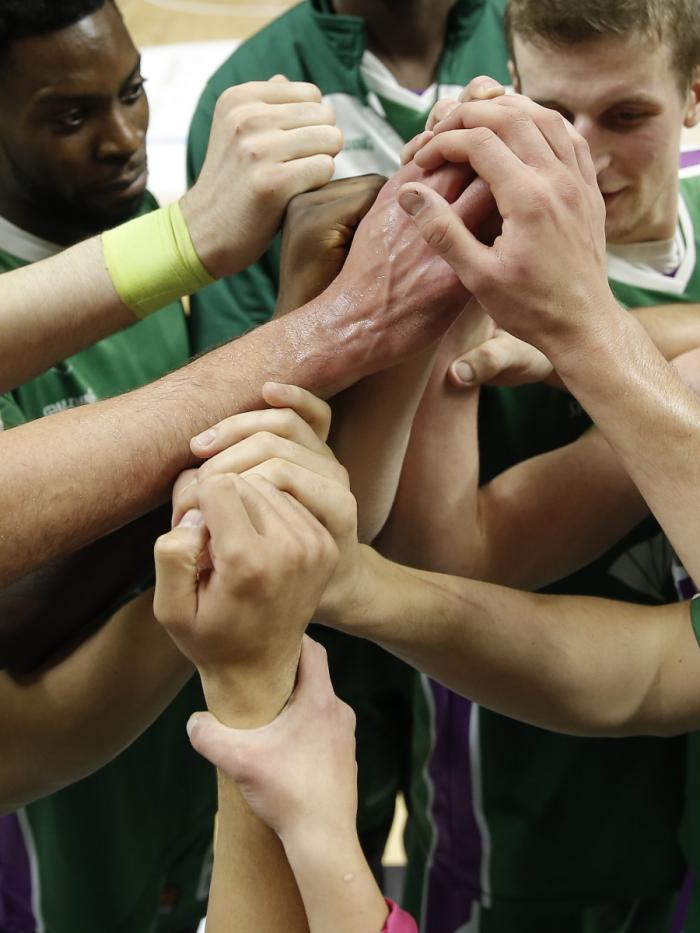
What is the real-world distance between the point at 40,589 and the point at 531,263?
0.49 m

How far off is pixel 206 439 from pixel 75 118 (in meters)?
0.65

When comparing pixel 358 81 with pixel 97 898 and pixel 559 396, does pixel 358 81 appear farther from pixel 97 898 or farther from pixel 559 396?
pixel 97 898

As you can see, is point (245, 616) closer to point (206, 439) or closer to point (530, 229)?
point (206, 439)

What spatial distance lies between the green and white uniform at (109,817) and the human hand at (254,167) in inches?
11.2

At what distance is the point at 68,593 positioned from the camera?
97cm

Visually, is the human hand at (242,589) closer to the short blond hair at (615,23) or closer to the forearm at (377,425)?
the forearm at (377,425)

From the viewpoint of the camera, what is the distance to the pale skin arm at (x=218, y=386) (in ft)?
2.81

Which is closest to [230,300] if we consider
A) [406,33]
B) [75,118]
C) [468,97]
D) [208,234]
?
[75,118]

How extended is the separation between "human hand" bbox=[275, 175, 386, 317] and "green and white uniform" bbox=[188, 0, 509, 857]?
54 cm

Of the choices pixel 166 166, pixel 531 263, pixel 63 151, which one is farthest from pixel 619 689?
pixel 166 166

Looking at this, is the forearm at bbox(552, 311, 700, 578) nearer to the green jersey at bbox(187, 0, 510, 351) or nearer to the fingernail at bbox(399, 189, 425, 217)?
the fingernail at bbox(399, 189, 425, 217)

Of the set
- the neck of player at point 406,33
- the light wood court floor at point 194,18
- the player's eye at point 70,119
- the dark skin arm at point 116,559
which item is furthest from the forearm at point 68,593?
the light wood court floor at point 194,18

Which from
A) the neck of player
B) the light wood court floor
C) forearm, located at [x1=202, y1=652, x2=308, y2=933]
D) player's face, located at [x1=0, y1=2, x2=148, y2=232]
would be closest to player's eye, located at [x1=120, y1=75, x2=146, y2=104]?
player's face, located at [x1=0, y1=2, x2=148, y2=232]

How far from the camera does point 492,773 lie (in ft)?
4.24
